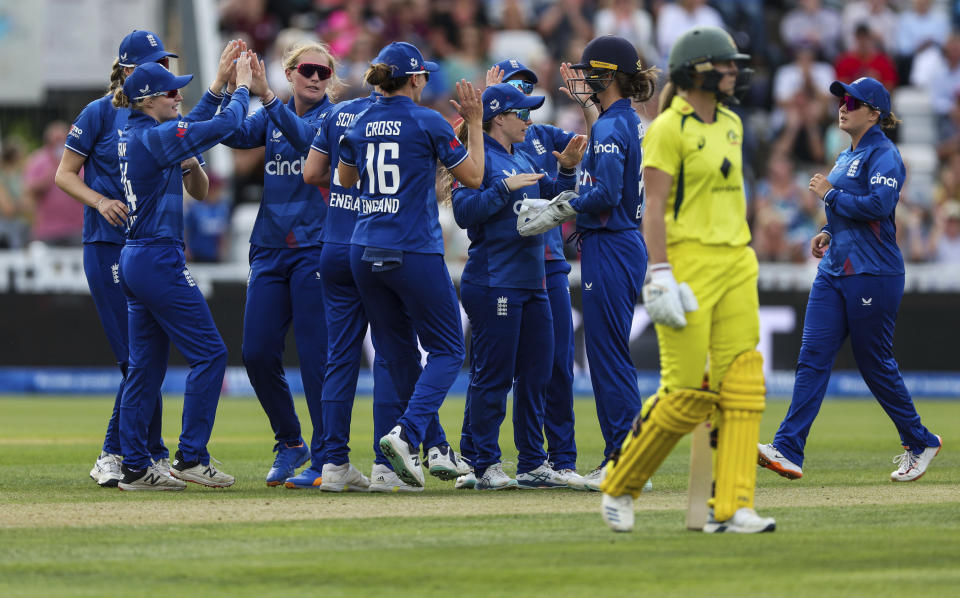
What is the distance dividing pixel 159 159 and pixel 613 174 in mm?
2768

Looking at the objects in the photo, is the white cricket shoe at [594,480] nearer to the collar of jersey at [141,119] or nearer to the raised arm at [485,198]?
the raised arm at [485,198]

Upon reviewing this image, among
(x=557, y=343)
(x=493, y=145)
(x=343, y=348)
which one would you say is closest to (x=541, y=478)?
(x=557, y=343)

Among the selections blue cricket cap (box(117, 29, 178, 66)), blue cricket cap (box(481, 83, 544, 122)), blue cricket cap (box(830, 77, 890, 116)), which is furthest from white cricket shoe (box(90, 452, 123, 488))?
blue cricket cap (box(830, 77, 890, 116))

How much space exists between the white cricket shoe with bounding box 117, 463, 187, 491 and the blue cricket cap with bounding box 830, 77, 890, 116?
5.08m

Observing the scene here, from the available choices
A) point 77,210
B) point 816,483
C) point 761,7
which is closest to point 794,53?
point 761,7

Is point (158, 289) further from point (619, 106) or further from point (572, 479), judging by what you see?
point (619, 106)

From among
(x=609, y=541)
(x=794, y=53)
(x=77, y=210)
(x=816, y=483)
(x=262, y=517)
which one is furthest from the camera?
(x=794, y=53)

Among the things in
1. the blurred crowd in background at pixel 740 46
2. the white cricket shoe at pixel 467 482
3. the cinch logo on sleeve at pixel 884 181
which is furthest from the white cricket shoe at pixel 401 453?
the blurred crowd in background at pixel 740 46

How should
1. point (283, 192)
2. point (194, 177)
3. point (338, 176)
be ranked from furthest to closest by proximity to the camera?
point (194, 177) < point (283, 192) < point (338, 176)

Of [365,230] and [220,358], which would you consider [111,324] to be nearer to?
[220,358]

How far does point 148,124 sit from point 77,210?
458 inches

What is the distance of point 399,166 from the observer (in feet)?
28.7

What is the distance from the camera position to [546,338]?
9.30 meters

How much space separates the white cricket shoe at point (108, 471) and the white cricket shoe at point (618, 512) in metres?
3.75
